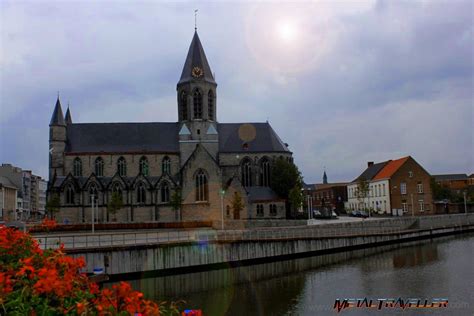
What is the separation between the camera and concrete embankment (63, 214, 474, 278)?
1204 inches

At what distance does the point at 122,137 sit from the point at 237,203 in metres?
21.0

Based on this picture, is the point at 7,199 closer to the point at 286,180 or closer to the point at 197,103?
the point at 197,103

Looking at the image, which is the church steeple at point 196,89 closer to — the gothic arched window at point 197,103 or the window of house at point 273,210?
the gothic arched window at point 197,103

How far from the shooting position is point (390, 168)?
7681cm

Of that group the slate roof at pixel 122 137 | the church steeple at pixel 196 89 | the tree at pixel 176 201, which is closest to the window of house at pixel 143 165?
the slate roof at pixel 122 137

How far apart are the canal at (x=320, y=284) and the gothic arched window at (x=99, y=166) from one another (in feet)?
118

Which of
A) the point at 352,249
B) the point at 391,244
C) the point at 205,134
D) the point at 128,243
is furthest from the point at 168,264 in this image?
the point at 205,134

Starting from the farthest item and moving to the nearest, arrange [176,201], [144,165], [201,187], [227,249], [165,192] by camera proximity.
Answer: [144,165]
[165,192]
[201,187]
[176,201]
[227,249]

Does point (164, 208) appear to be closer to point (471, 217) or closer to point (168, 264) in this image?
point (168, 264)

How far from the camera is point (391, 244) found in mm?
49594

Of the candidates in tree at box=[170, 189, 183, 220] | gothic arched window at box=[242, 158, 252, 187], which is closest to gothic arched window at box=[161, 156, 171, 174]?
tree at box=[170, 189, 183, 220]

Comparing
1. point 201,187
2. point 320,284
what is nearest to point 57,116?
point 201,187

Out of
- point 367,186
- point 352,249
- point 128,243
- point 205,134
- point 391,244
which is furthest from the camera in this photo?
point 367,186

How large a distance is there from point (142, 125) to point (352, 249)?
3737 centimetres
